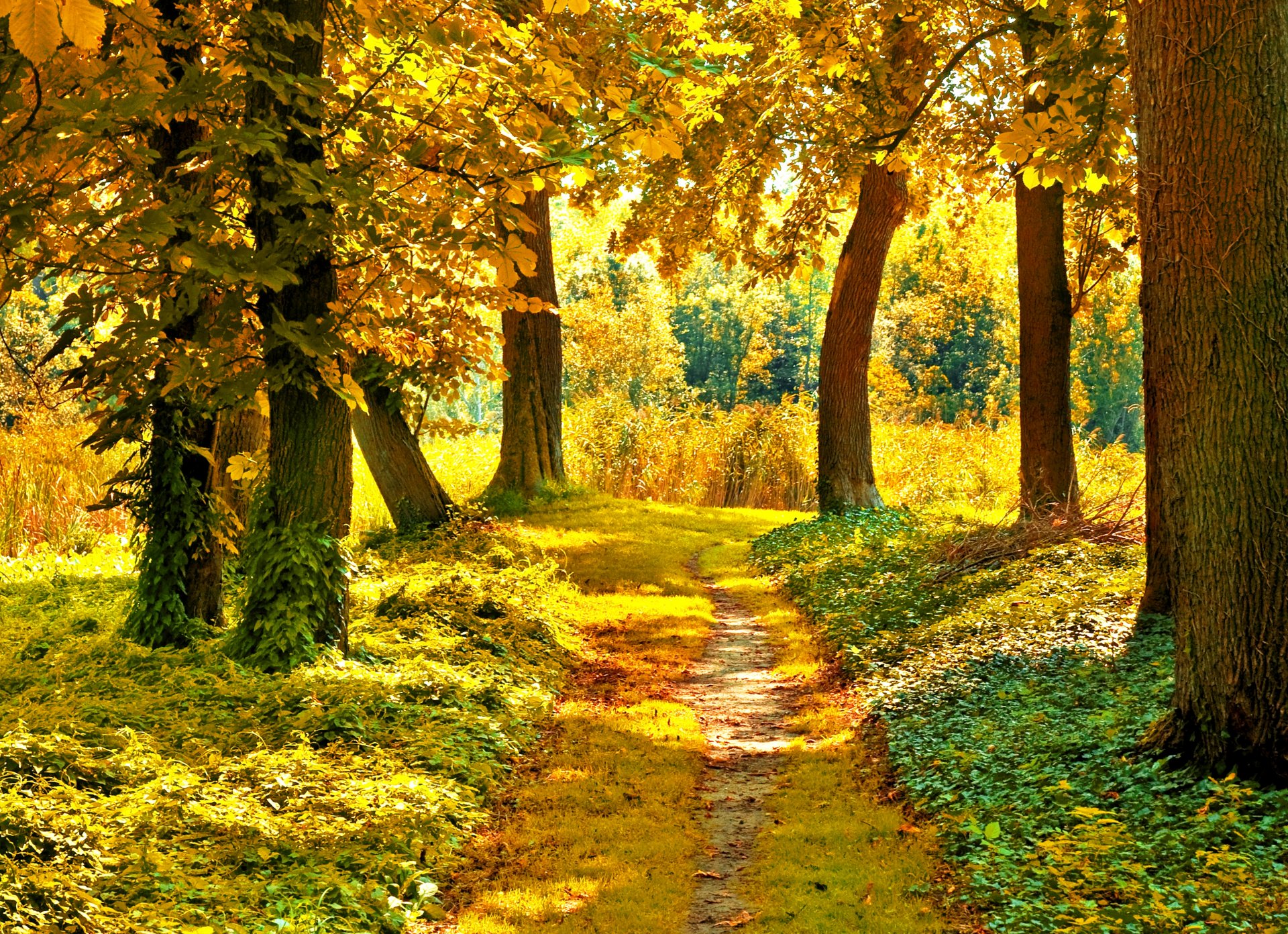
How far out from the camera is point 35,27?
1.80 metres

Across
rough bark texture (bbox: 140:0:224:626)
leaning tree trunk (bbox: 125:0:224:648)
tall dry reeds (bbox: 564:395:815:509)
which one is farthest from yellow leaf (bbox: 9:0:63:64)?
tall dry reeds (bbox: 564:395:815:509)

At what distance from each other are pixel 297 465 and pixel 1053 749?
15.5 ft

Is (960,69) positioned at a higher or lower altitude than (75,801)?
higher

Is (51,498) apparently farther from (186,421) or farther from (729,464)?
(729,464)

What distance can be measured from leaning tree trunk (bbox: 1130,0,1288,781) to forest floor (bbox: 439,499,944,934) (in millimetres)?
1591

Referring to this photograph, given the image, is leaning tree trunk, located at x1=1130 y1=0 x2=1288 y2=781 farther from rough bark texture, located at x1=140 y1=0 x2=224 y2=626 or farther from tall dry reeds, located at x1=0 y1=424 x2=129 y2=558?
tall dry reeds, located at x1=0 y1=424 x2=129 y2=558

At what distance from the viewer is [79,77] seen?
15.1 feet

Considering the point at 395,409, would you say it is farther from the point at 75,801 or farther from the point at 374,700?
the point at 75,801

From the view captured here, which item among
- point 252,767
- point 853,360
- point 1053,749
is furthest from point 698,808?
point 853,360

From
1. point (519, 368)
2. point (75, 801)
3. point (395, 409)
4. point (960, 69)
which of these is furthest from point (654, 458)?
point (75, 801)

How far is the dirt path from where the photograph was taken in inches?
182

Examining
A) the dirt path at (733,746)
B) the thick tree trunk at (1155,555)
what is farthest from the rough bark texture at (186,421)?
the thick tree trunk at (1155,555)

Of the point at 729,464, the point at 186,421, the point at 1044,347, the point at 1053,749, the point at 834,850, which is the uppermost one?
the point at 1044,347

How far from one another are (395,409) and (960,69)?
7.86 metres
